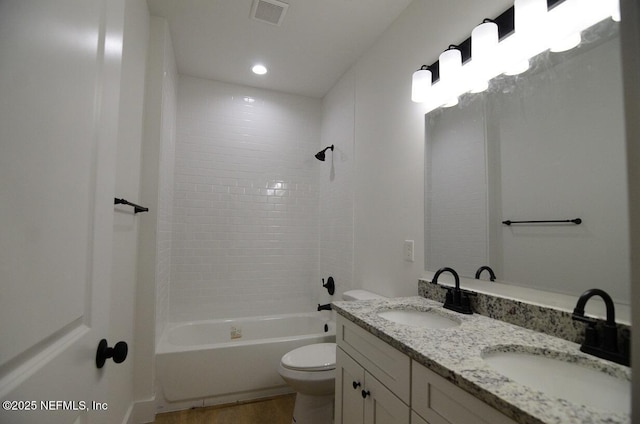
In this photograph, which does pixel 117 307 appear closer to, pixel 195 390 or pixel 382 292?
pixel 195 390

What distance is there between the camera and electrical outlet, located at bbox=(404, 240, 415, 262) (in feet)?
5.65

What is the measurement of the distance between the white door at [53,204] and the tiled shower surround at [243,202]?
2095 mm

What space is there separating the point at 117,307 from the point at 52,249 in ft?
4.08

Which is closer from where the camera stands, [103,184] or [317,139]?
[103,184]

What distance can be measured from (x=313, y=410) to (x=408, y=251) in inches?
44.7

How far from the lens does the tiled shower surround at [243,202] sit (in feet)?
8.96

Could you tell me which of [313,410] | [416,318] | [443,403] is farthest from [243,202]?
[443,403]

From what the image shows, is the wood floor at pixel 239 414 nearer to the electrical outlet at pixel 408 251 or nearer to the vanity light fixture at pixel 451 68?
the electrical outlet at pixel 408 251

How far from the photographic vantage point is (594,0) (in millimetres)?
943

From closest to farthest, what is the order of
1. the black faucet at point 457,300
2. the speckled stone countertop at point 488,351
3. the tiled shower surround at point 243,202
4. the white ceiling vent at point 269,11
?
the speckled stone countertop at point 488,351 → the black faucet at point 457,300 → the white ceiling vent at point 269,11 → the tiled shower surround at point 243,202

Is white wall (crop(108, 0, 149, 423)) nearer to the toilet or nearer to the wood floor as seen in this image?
the wood floor

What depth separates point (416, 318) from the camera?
54.5 inches

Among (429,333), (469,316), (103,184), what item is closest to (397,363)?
(429,333)

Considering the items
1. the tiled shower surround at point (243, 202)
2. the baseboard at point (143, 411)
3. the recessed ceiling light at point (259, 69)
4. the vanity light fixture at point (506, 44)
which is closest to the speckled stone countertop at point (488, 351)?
the vanity light fixture at point (506, 44)
